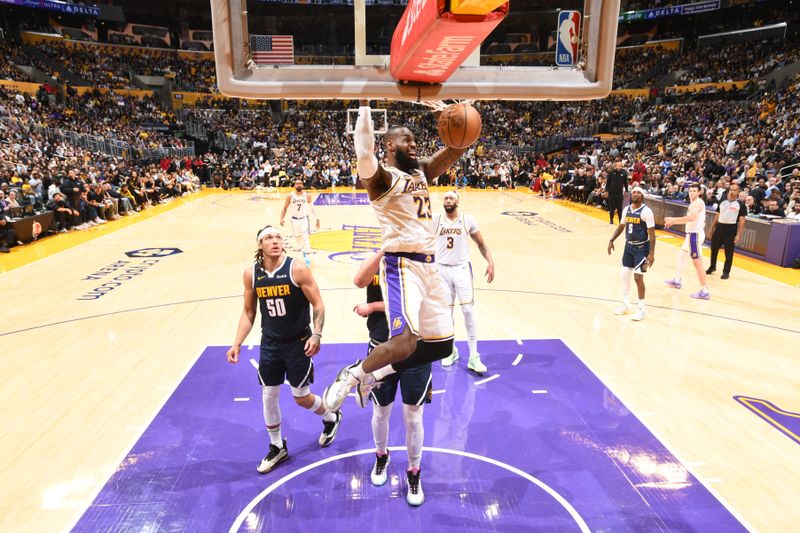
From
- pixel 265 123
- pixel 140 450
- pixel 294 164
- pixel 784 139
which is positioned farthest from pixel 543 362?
pixel 265 123

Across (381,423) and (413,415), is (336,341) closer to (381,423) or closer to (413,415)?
(381,423)

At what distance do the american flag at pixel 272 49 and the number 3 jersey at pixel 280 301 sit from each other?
1.48 metres

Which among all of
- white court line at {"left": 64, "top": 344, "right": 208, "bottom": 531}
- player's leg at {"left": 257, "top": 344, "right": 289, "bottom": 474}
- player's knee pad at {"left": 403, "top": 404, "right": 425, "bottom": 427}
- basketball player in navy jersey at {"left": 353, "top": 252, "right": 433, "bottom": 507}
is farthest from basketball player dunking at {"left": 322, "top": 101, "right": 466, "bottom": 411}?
white court line at {"left": 64, "top": 344, "right": 208, "bottom": 531}

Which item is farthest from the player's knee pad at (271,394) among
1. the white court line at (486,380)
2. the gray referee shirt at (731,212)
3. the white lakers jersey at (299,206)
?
the gray referee shirt at (731,212)

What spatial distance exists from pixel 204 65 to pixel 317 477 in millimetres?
39083

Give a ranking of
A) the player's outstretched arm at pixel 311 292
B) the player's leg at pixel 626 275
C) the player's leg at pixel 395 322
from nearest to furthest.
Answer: the player's leg at pixel 395 322, the player's outstretched arm at pixel 311 292, the player's leg at pixel 626 275

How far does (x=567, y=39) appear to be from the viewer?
379cm

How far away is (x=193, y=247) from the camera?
12930mm

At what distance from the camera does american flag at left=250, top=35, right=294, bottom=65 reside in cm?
368

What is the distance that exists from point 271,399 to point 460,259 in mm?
2849

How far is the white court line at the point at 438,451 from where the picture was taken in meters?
3.62

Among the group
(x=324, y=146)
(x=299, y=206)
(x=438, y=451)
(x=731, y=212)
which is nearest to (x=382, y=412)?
(x=438, y=451)

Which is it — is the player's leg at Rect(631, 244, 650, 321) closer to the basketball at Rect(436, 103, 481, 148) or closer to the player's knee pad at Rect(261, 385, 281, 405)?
the basketball at Rect(436, 103, 481, 148)

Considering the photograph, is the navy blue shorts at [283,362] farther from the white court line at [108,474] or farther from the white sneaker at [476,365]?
the white sneaker at [476,365]
